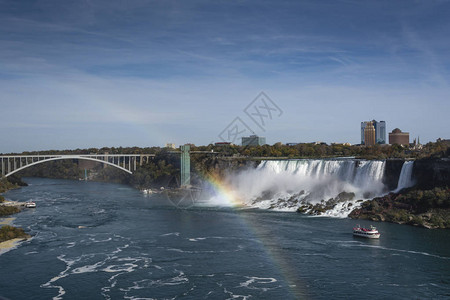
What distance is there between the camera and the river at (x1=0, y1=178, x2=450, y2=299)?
1541 centimetres

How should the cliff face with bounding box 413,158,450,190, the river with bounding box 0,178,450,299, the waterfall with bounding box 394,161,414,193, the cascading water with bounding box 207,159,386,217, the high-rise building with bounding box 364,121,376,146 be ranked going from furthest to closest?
the high-rise building with bounding box 364,121,376,146
the cascading water with bounding box 207,159,386,217
the waterfall with bounding box 394,161,414,193
the cliff face with bounding box 413,158,450,190
the river with bounding box 0,178,450,299

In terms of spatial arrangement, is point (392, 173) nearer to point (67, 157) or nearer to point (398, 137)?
point (67, 157)

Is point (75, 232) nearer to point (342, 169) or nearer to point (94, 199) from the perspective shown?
point (94, 199)

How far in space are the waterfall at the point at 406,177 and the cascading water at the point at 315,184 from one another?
48.8 inches

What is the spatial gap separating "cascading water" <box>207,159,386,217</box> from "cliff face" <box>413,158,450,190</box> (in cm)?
259

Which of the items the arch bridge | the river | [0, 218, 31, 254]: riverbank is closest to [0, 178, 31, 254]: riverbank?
[0, 218, 31, 254]: riverbank

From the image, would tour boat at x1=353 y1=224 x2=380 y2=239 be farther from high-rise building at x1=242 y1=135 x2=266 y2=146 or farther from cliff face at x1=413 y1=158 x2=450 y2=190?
high-rise building at x1=242 y1=135 x2=266 y2=146

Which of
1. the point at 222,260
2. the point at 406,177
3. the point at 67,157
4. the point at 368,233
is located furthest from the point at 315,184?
the point at 67,157

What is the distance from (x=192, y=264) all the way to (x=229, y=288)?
130 inches

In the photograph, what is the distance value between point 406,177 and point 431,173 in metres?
1.76

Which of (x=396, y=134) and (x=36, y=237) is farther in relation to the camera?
(x=396, y=134)

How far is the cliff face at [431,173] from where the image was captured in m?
30.1

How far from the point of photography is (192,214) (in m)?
32.1

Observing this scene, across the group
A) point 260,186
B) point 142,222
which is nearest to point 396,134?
point 260,186
